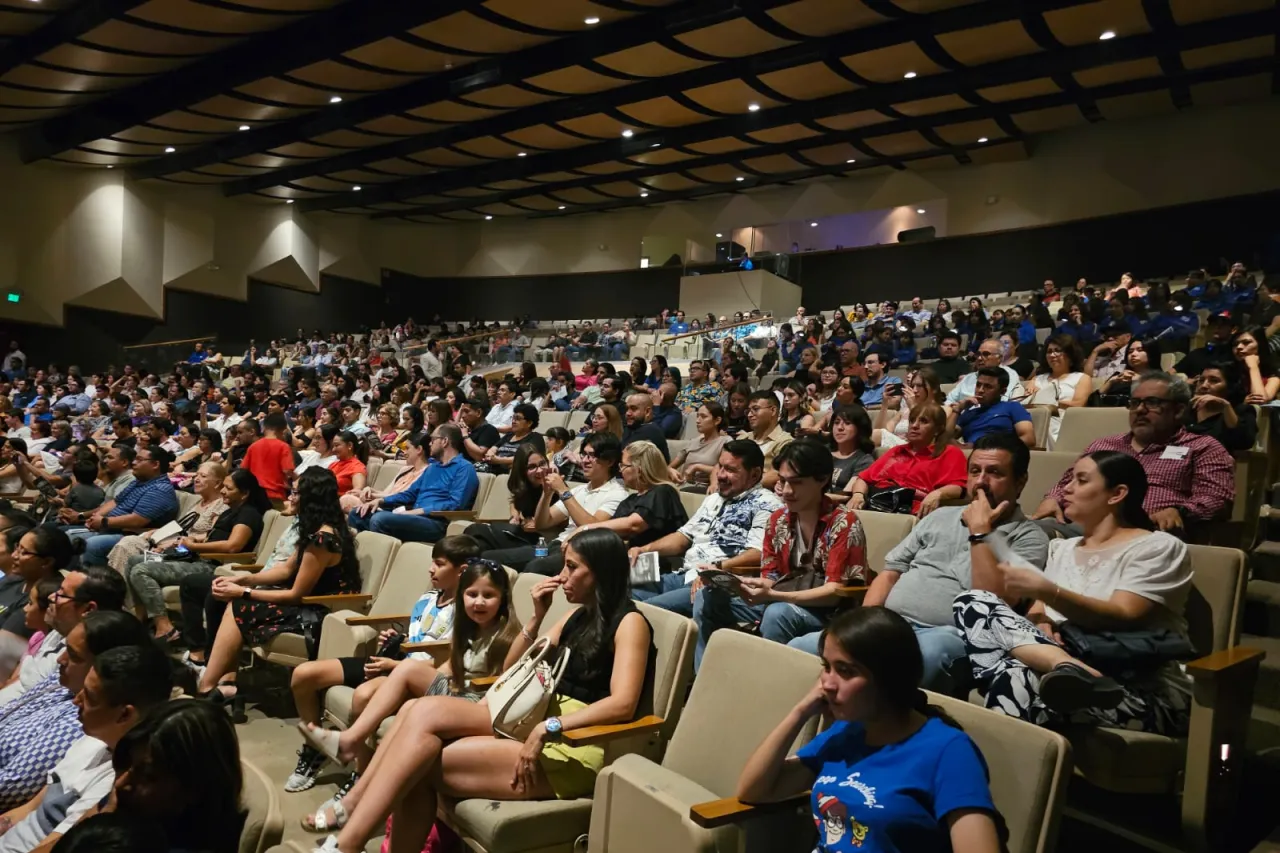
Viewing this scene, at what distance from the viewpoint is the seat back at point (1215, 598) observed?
6.91ft

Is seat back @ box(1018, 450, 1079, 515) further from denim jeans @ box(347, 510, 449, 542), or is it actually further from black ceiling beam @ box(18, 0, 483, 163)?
black ceiling beam @ box(18, 0, 483, 163)

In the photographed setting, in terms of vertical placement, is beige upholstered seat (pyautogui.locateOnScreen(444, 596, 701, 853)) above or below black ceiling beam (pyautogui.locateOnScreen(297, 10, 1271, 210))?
below

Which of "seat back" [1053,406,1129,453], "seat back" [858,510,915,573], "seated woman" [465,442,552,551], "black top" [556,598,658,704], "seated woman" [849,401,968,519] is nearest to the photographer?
"black top" [556,598,658,704]

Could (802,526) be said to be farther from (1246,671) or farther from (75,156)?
(75,156)

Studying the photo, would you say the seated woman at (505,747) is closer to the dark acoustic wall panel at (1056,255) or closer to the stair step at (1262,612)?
the stair step at (1262,612)

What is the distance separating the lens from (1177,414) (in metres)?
2.86

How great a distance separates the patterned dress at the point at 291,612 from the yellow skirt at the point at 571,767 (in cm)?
178

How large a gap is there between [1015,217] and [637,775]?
14.9 m

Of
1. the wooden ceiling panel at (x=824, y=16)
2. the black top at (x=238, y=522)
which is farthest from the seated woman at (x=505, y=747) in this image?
the wooden ceiling panel at (x=824, y=16)

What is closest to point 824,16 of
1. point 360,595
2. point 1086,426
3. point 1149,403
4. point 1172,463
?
point 1086,426

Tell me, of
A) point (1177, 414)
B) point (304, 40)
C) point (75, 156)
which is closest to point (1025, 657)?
point (1177, 414)

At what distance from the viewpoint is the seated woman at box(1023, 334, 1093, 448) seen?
4.73 meters

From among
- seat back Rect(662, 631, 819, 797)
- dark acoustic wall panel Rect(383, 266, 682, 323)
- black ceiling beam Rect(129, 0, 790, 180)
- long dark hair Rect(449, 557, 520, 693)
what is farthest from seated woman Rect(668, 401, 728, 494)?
dark acoustic wall panel Rect(383, 266, 682, 323)

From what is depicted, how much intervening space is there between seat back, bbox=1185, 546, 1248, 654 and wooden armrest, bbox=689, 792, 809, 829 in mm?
1152
